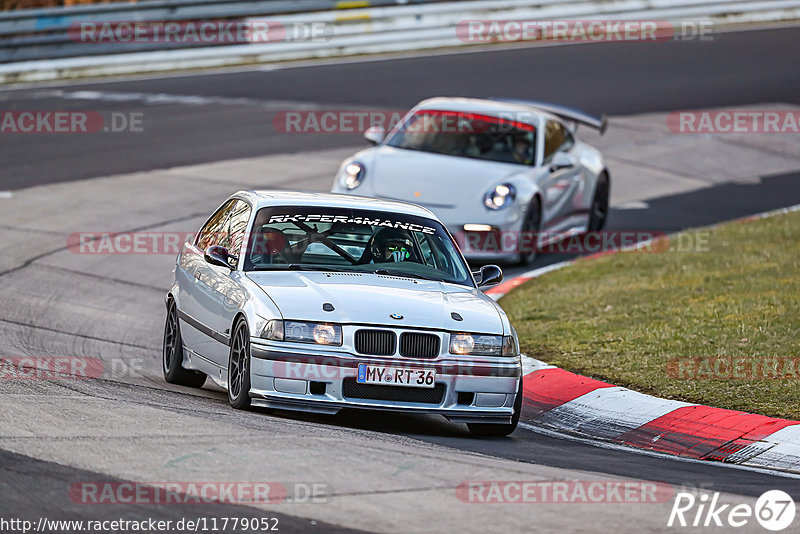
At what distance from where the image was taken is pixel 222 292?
336 inches


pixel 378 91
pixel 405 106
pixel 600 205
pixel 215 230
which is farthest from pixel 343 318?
pixel 378 91

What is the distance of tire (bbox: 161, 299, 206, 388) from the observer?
9266mm

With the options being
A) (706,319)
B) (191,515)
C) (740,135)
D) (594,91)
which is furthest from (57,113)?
(191,515)

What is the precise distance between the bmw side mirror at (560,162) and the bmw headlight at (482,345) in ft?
23.4

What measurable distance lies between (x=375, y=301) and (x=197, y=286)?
1.62m

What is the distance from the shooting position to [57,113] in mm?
20688

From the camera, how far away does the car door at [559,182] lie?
15.0m

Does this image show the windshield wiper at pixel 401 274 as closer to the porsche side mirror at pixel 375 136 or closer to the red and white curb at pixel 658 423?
the red and white curb at pixel 658 423

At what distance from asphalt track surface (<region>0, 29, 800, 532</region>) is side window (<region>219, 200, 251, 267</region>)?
962 mm

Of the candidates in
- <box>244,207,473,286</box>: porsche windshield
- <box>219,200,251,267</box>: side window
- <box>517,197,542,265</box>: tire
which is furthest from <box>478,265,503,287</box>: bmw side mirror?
<box>517,197,542,265</box>: tire

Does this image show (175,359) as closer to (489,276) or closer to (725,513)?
(489,276)

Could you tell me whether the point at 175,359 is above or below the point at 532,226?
below

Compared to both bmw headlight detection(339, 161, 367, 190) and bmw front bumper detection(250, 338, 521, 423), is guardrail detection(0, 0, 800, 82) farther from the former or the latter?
bmw front bumper detection(250, 338, 521, 423)

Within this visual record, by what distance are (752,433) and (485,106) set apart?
8029mm
